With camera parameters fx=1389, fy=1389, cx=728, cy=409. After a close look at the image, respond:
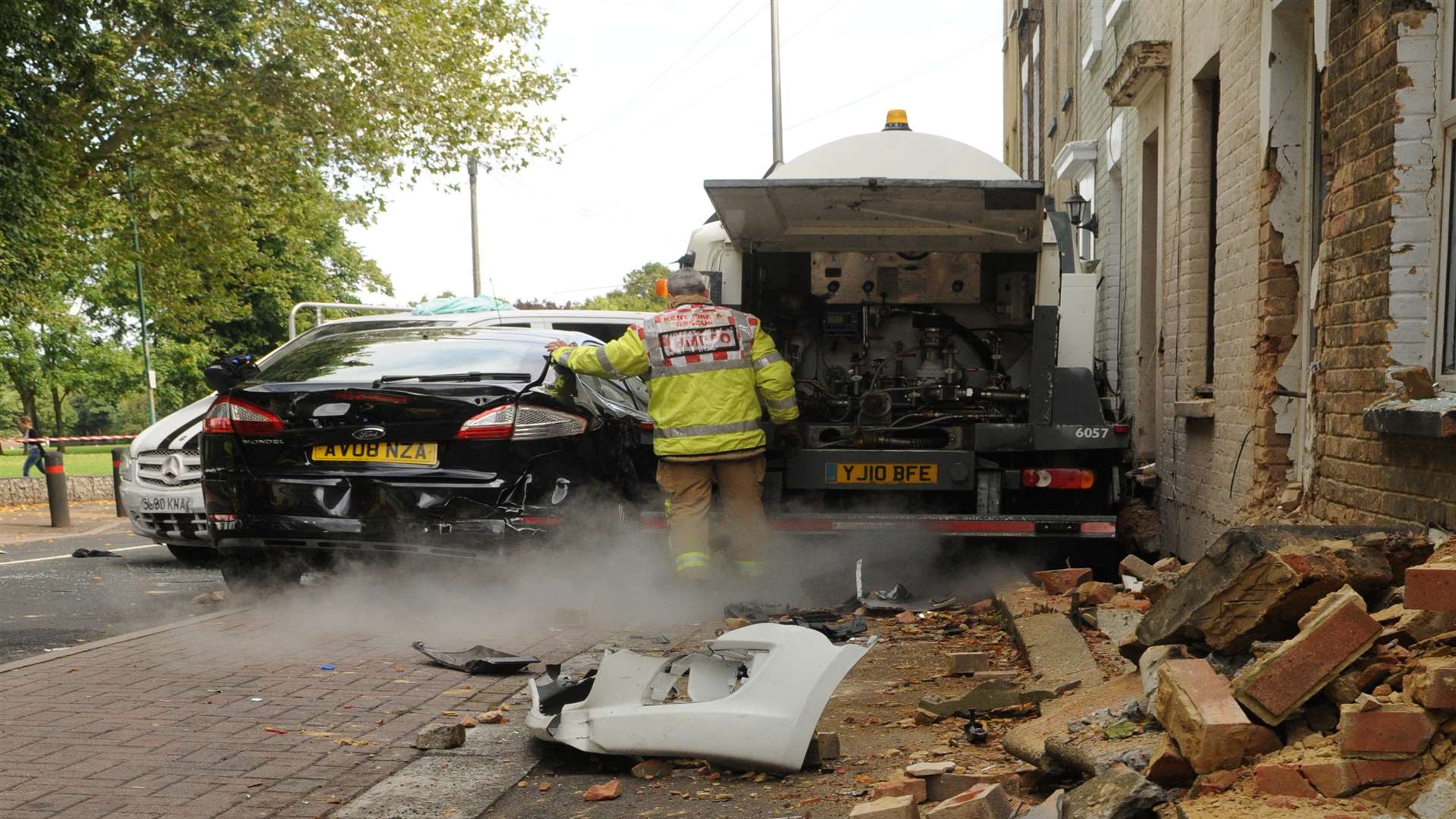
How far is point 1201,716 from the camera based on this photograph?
329 cm

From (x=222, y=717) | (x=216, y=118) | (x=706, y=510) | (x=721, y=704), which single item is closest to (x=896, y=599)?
(x=706, y=510)

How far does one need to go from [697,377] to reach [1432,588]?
4.75m

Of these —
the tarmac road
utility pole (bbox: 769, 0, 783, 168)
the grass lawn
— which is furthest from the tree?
the tarmac road

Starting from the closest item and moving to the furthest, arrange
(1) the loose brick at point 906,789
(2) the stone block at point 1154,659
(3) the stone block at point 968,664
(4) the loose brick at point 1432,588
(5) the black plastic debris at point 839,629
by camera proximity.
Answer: (4) the loose brick at point 1432,588 < (1) the loose brick at point 906,789 < (2) the stone block at point 1154,659 < (3) the stone block at point 968,664 < (5) the black plastic debris at point 839,629

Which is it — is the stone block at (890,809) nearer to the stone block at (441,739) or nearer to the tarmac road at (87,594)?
the stone block at (441,739)

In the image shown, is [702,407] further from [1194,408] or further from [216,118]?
[216,118]

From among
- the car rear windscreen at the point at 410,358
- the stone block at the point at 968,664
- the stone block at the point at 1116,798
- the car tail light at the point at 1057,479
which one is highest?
the car rear windscreen at the point at 410,358

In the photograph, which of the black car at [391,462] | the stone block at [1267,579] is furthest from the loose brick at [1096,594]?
the stone block at [1267,579]

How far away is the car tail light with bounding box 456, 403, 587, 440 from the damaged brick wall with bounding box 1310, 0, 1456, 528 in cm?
362

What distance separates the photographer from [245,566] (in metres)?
7.22

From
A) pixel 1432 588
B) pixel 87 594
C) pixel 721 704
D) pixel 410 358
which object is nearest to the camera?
pixel 1432 588

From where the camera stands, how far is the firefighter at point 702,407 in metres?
7.56

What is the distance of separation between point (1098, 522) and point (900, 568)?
118 centimetres

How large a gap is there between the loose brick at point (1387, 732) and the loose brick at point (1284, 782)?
11 cm
